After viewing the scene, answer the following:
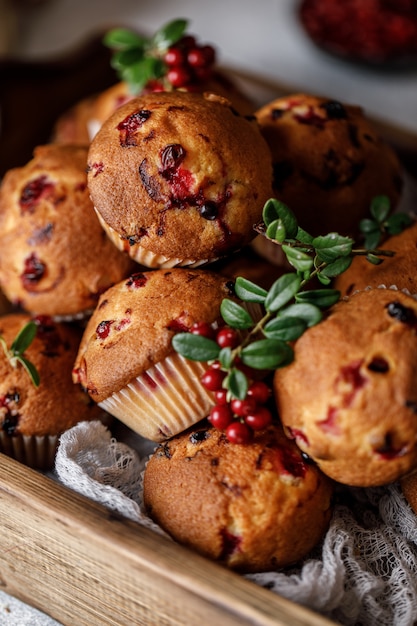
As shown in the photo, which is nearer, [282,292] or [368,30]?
[282,292]

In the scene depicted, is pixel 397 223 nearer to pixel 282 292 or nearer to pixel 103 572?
pixel 282 292

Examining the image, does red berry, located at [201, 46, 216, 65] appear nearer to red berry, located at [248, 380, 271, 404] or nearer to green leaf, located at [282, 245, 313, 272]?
green leaf, located at [282, 245, 313, 272]

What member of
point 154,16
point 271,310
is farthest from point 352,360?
point 154,16

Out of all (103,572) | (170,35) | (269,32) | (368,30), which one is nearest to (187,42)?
(170,35)

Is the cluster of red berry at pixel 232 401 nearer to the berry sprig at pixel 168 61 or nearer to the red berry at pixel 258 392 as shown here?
the red berry at pixel 258 392

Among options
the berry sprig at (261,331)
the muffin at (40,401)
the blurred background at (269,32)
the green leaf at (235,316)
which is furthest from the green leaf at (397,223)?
the blurred background at (269,32)

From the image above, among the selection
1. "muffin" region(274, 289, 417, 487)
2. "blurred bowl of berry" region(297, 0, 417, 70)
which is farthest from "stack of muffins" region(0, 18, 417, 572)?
"blurred bowl of berry" region(297, 0, 417, 70)

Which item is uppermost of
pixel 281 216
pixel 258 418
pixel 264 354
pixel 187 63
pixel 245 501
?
pixel 187 63
